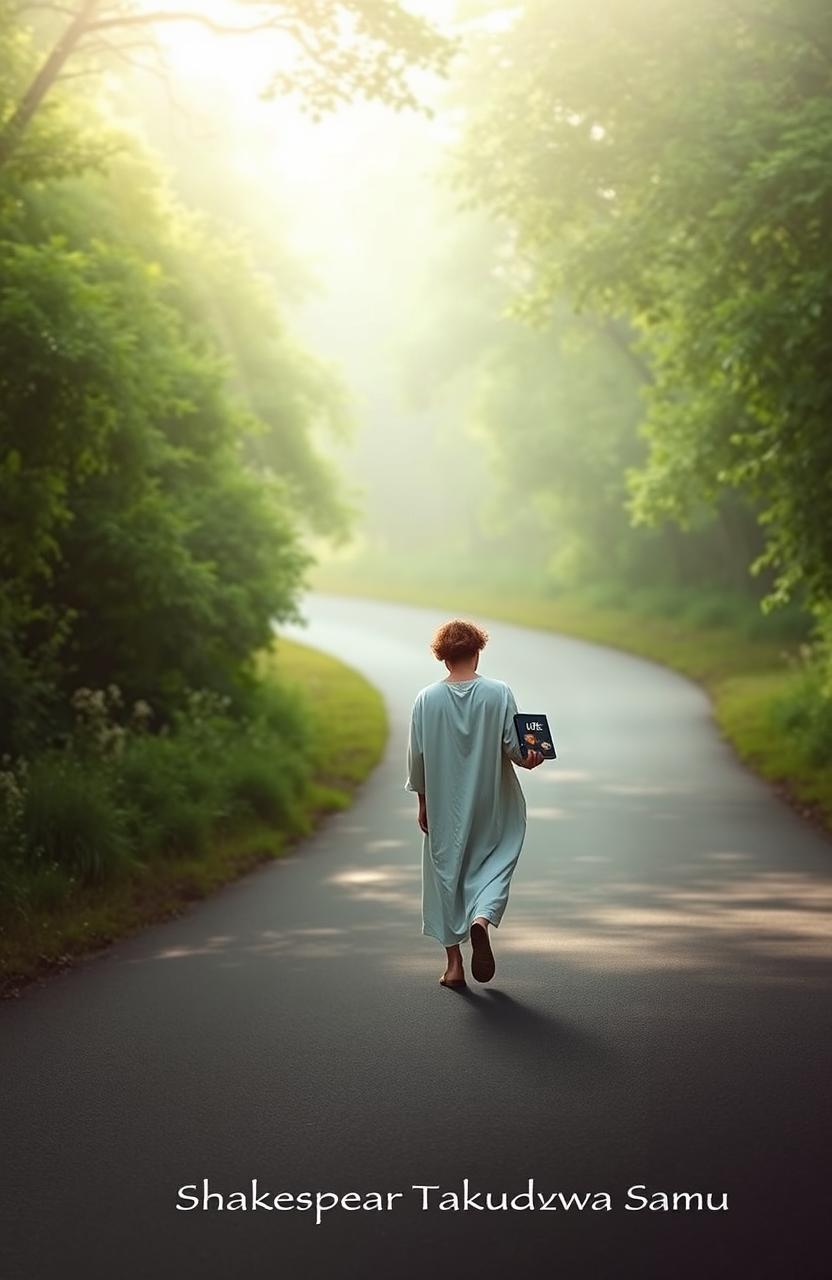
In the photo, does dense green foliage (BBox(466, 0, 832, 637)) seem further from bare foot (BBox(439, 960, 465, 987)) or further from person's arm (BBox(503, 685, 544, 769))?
bare foot (BBox(439, 960, 465, 987))

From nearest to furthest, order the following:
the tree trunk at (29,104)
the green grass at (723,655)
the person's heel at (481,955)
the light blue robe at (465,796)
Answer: the person's heel at (481,955) → the light blue robe at (465,796) → the tree trunk at (29,104) → the green grass at (723,655)

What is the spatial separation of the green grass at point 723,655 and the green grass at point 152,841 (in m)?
5.83

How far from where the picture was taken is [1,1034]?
791 cm

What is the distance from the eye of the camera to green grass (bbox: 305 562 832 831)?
20.1m

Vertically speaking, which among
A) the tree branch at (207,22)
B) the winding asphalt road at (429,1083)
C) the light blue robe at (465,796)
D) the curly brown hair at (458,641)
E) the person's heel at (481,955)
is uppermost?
the tree branch at (207,22)

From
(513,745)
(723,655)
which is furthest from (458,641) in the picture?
(723,655)

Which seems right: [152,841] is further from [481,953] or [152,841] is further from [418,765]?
[481,953]

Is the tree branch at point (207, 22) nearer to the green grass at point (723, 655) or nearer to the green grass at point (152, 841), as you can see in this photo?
the green grass at point (152, 841)

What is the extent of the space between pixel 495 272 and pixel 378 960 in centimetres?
3948

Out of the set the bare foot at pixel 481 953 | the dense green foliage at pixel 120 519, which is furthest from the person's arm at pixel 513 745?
the dense green foliage at pixel 120 519

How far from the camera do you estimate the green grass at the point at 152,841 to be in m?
10.4

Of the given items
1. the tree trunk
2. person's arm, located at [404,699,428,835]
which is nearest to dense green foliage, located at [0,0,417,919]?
the tree trunk

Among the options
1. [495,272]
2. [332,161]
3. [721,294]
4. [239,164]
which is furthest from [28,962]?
[332,161]

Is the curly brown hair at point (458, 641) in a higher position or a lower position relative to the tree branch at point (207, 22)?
lower
